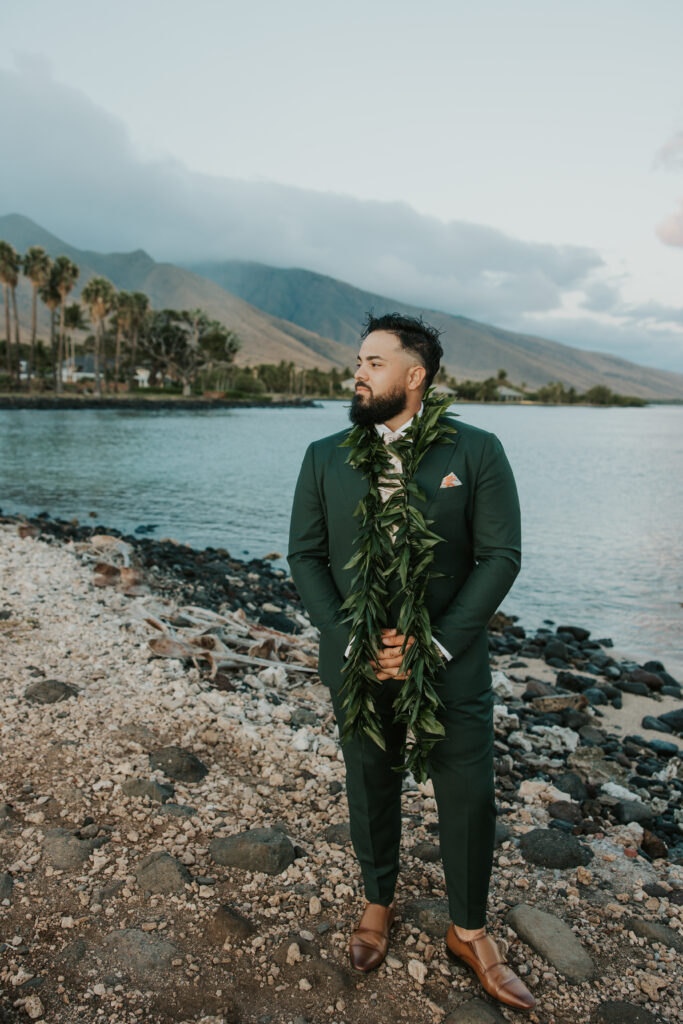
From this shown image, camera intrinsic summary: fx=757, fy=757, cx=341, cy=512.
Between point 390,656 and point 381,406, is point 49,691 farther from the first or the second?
point 381,406

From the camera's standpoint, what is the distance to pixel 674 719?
7961 millimetres

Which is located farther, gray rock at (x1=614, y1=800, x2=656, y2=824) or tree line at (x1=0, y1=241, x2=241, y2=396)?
tree line at (x1=0, y1=241, x2=241, y2=396)

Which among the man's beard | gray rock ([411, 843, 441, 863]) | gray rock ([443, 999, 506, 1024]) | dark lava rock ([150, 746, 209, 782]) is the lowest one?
gray rock ([411, 843, 441, 863])

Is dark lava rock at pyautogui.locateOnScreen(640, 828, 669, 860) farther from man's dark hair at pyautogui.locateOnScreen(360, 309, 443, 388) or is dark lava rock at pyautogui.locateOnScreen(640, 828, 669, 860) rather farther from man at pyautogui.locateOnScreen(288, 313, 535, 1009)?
man's dark hair at pyautogui.locateOnScreen(360, 309, 443, 388)

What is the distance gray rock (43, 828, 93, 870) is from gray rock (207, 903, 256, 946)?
803 mm

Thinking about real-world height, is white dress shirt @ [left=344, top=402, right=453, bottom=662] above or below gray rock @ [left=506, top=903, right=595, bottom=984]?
above

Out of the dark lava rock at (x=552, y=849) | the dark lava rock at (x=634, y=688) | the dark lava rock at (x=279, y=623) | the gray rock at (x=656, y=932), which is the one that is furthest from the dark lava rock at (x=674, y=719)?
the gray rock at (x=656, y=932)

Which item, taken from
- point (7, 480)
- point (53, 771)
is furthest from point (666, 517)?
point (53, 771)

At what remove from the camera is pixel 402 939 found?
329 centimetres

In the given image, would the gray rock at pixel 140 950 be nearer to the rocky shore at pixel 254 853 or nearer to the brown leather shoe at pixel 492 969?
the rocky shore at pixel 254 853

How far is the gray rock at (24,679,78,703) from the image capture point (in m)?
5.27

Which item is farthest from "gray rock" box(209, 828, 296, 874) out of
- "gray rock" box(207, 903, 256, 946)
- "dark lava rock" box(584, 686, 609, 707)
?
"dark lava rock" box(584, 686, 609, 707)

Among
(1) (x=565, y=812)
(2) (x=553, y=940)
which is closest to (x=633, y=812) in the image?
(1) (x=565, y=812)

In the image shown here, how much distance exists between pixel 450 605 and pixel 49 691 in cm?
359
